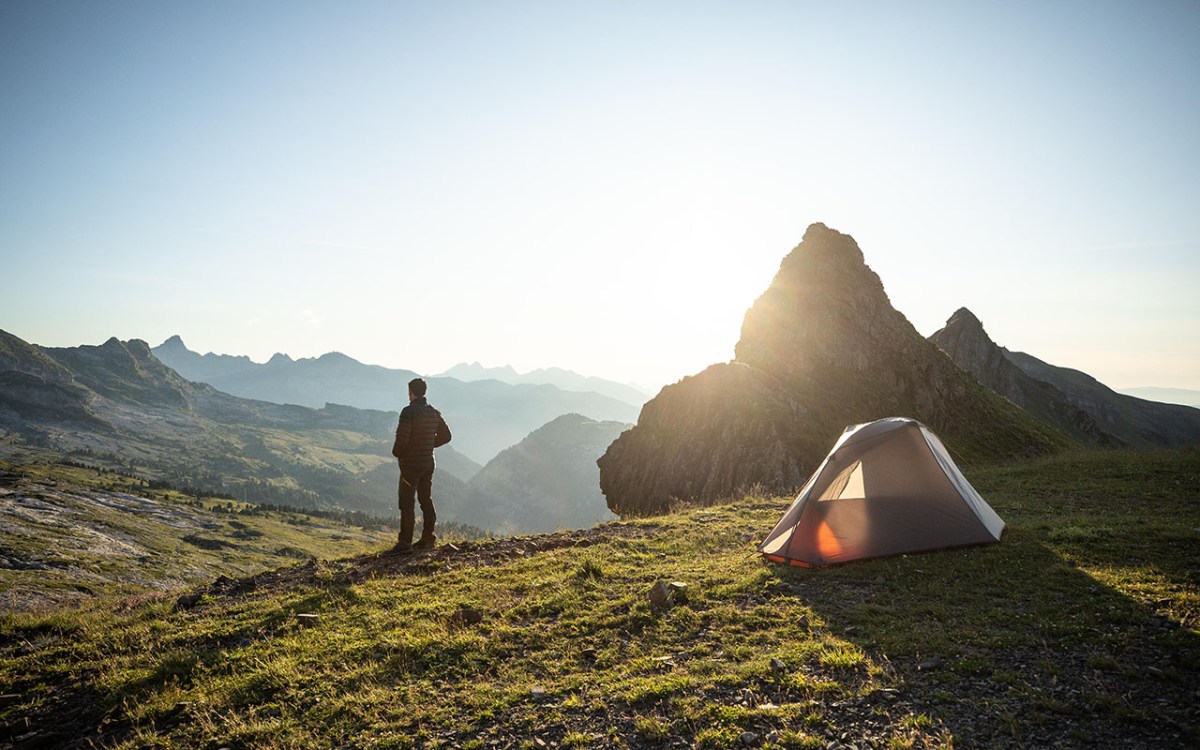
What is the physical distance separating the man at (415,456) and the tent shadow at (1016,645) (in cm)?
1083

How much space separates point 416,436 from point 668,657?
1095 cm

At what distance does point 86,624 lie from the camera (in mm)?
11734

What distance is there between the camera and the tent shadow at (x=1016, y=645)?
20.6 ft

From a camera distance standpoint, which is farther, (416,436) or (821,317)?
(821,317)

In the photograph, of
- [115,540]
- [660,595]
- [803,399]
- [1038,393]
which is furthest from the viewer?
[115,540]

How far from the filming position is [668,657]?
880 centimetres

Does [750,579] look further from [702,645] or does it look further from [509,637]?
[509,637]

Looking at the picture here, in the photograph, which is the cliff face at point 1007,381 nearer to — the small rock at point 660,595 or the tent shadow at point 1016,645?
the tent shadow at point 1016,645

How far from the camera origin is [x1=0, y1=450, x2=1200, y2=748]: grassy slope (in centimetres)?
682

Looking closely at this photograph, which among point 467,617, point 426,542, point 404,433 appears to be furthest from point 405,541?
point 467,617

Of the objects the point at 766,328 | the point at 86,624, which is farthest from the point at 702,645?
the point at 766,328

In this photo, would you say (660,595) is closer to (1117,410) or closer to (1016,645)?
(1016,645)

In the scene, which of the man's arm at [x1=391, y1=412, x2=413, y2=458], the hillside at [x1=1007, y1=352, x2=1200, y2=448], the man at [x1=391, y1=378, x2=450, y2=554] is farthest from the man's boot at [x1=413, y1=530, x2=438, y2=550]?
the hillside at [x1=1007, y1=352, x2=1200, y2=448]

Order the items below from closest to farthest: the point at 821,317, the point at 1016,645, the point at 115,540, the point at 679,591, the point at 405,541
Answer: the point at 1016,645 < the point at 679,591 < the point at 405,541 < the point at 821,317 < the point at 115,540
